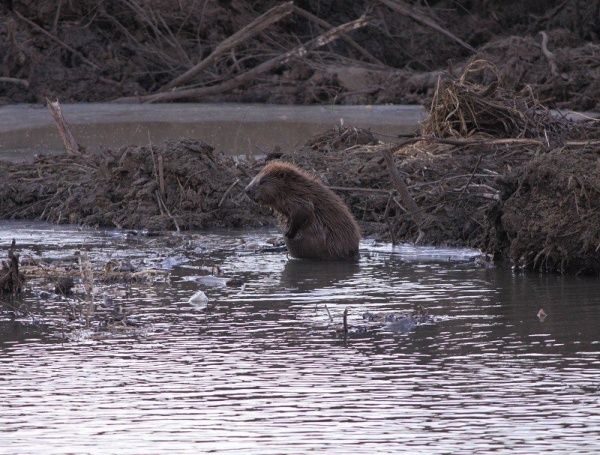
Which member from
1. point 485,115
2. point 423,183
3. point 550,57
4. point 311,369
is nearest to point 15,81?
point 550,57

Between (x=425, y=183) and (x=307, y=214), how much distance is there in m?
1.49

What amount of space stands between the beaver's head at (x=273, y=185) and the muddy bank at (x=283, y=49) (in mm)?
9771

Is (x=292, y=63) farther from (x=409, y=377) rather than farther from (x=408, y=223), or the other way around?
(x=409, y=377)

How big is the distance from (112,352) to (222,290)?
6.09ft

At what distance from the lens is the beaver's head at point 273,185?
378 inches

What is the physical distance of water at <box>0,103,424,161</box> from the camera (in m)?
16.4

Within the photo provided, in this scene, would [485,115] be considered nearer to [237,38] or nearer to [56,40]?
[237,38]

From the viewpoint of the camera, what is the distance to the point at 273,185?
9.61 m

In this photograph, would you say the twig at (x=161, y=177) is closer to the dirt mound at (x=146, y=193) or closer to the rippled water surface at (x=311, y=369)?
the dirt mound at (x=146, y=193)

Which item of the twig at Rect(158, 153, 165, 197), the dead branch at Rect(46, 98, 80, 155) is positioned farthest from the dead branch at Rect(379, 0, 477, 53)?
the twig at Rect(158, 153, 165, 197)

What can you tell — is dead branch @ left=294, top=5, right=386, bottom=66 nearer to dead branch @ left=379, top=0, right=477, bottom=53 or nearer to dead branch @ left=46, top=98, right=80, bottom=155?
dead branch @ left=379, top=0, right=477, bottom=53

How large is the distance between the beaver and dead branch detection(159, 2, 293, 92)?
31.1ft

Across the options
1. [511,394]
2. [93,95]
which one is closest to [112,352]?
[511,394]

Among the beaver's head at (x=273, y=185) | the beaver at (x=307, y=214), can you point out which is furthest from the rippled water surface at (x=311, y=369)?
the beaver's head at (x=273, y=185)
